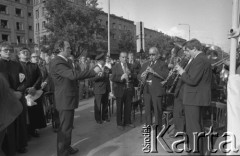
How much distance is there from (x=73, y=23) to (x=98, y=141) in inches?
755

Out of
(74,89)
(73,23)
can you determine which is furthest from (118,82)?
(73,23)

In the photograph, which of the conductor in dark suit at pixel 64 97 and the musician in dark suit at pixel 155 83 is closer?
the conductor in dark suit at pixel 64 97

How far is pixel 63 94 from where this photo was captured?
13.2 ft

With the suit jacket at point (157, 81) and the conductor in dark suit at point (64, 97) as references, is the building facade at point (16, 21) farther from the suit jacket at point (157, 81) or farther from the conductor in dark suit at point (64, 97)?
the conductor in dark suit at point (64, 97)

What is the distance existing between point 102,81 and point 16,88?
108 inches

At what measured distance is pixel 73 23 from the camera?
22.6 meters

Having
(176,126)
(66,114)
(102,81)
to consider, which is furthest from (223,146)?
(102,81)

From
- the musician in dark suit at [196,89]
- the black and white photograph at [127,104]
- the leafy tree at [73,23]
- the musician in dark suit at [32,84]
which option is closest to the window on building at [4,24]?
the leafy tree at [73,23]

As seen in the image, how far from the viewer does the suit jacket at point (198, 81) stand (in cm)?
374

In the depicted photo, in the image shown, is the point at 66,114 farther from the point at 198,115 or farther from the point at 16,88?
the point at 198,115

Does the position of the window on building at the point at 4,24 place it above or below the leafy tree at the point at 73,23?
above

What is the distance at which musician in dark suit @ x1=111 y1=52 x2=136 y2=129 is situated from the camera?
6148mm

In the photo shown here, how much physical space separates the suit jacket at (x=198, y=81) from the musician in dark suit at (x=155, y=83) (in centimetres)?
151

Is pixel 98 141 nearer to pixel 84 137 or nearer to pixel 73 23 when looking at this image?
pixel 84 137
